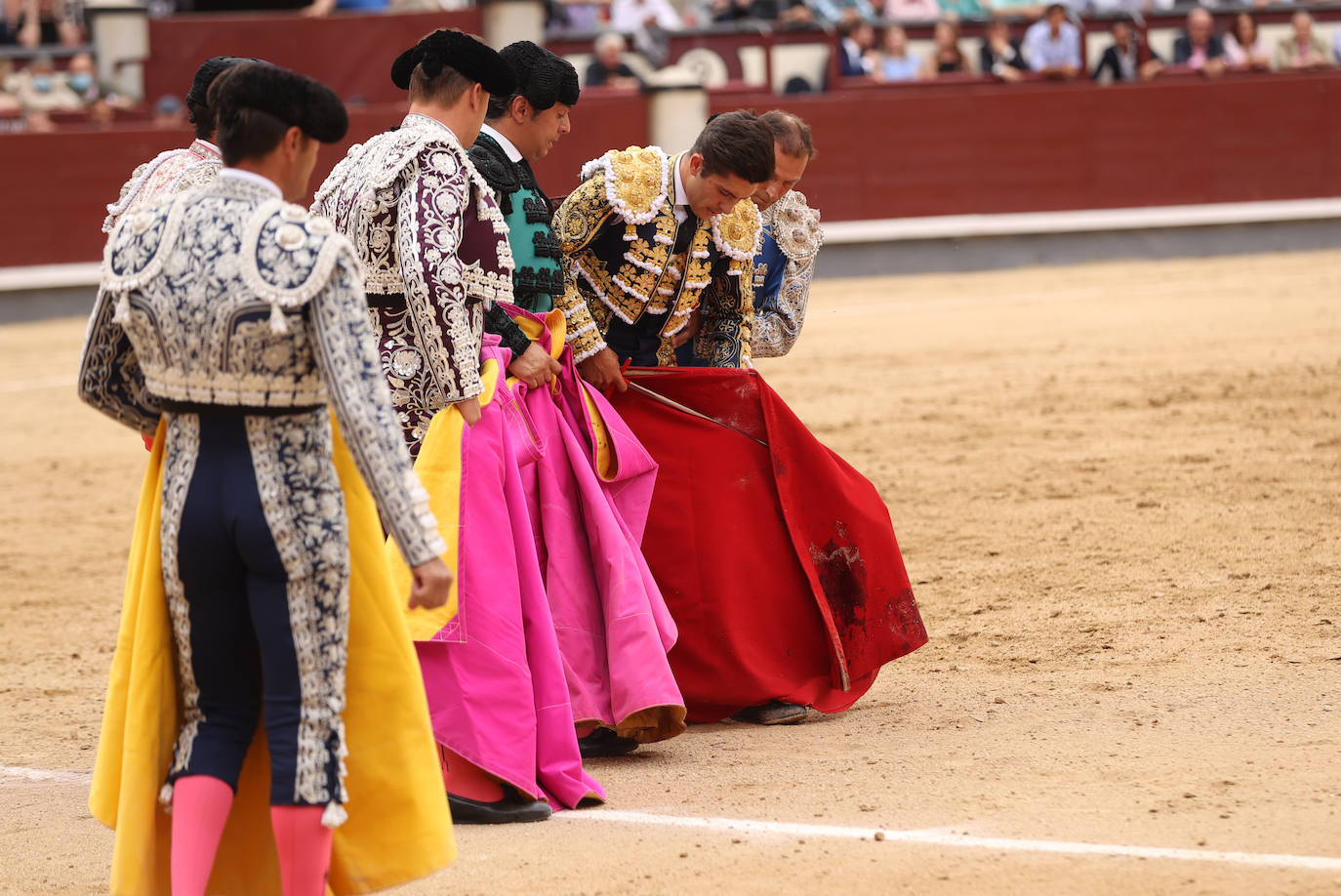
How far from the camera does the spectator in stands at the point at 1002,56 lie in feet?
44.1

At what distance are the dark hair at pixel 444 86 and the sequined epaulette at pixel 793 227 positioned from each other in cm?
120

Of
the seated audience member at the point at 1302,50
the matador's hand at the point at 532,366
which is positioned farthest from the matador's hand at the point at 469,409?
the seated audience member at the point at 1302,50

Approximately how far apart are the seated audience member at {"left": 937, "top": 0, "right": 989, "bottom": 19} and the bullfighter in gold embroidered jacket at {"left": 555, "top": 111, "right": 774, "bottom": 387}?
10771mm

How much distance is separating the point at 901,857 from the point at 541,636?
2.38 feet

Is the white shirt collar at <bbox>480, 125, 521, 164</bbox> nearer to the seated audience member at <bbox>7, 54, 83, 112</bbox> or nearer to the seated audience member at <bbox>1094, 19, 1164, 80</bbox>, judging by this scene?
the seated audience member at <bbox>7, 54, 83, 112</bbox>

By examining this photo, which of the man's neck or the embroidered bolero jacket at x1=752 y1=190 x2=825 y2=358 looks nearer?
the man's neck

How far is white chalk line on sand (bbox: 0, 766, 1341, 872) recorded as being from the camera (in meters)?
2.48

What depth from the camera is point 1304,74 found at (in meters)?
13.7

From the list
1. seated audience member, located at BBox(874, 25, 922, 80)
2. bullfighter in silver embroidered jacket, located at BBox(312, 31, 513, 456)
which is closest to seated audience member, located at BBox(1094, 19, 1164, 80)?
seated audience member, located at BBox(874, 25, 922, 80)

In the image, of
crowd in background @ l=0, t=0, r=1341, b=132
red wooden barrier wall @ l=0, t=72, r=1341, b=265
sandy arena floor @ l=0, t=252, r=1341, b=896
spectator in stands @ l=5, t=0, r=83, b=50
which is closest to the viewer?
sandy arena floor @ l=0, t=252, r=1341, b=896

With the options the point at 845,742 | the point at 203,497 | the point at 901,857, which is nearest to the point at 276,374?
the point at 203,497

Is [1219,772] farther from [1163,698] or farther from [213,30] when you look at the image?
[213,30]

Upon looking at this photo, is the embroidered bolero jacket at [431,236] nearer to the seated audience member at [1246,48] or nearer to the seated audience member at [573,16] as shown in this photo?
the seated audience member at [573,16]

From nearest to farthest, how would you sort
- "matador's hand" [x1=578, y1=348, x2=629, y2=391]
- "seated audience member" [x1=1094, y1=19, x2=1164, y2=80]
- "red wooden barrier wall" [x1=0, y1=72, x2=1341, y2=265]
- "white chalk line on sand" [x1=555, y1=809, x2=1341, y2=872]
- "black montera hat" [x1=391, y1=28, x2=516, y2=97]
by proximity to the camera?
"white chalk line on sand" [x1=555, y1=809, x2=1341, y2=872] → "black montera hat" [x1=391, y1=28, x2=516, y2=97] → "matador's hand" [x1=578, y1=348, x2=629, y2=391] → "red wooden barrier wall" [x1=0, y1=72, x2=1341, y2=265] → "seated audience member" [x1=1094, y1=19, x2=1164, y2=80]
